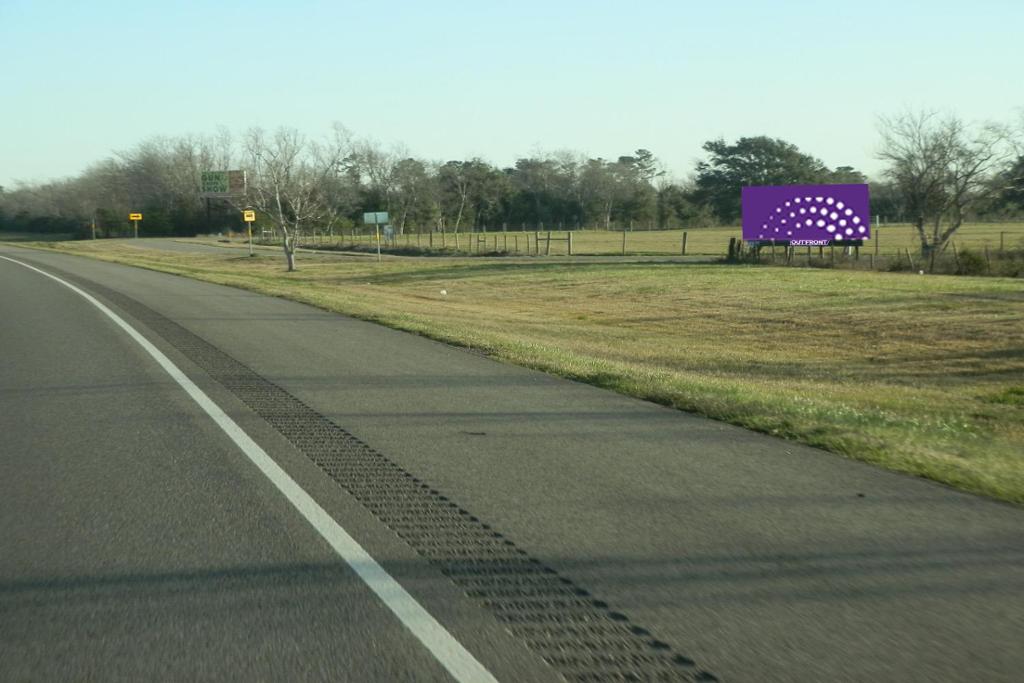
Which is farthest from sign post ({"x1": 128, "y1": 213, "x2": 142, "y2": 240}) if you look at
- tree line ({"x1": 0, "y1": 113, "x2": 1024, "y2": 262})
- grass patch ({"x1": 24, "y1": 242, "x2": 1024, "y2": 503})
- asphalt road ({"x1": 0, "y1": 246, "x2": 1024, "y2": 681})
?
asphalt road ({"x1": 0, "y1": 246, "x2": 1024, "y2": 681})

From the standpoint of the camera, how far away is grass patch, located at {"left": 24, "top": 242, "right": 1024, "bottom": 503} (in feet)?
32.9

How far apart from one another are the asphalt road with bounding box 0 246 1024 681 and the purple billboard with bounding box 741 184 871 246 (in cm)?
4129

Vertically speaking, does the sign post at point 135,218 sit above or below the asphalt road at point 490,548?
below

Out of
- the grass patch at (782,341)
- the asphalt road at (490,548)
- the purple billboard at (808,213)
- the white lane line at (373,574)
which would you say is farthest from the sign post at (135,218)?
the white lane line at (373,574)

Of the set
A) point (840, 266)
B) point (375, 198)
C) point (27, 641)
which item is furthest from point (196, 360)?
point (375, 198)

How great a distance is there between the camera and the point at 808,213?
166 ft

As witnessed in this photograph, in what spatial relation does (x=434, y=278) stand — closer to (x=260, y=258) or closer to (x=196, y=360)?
(x=260, y=258)

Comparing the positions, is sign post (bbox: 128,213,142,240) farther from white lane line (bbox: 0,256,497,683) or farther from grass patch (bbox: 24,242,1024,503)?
white lane line (bbox: 0,256,497,683)

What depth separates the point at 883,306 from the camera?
3312 centimetres

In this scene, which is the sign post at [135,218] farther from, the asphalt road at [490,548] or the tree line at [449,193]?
the asphalt road at [490,548]

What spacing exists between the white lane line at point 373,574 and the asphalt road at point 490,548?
6cm

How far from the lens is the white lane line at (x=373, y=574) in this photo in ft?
14.5

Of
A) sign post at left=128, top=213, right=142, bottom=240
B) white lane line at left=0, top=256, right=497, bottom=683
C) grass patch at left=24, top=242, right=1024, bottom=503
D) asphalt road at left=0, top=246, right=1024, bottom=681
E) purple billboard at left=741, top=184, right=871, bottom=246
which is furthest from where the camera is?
sign post at left=128, top=213, right=142, bottom=240

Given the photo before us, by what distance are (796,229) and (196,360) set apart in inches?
1592
